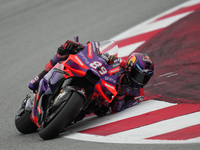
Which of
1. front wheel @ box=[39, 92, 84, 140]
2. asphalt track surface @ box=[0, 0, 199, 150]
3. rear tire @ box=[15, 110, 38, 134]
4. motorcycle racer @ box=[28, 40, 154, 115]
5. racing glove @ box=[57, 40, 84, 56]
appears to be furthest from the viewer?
asphalt track surface @ box=[0, 0, 199, 150]

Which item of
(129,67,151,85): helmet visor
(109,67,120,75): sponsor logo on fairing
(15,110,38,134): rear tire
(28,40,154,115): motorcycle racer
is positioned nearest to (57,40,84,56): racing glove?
(28,40,154,115): motorcycle racer

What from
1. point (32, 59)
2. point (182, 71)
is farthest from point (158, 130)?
point (32, 59)

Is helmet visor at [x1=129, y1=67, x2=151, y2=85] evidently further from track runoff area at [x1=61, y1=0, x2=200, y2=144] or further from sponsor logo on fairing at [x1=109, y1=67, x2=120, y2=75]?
track runoff area at [x1=61, y1=0, x2=200, y2=144]

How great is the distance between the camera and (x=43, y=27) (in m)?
9.23

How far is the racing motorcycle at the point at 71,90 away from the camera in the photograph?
3.66 meters

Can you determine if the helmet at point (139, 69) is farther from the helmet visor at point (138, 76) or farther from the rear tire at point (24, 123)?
the rear tire at point (24, 123)

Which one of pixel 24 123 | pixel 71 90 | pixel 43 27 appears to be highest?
pixel 71 90

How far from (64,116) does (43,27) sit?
6.10m

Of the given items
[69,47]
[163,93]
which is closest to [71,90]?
[69,47]

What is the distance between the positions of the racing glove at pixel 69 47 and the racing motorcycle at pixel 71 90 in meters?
0.04

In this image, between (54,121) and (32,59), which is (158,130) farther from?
(32,59)

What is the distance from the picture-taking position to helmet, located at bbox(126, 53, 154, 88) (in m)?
4.48

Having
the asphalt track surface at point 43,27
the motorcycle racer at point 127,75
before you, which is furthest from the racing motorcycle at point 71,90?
the asphalt track surface at point 43,27

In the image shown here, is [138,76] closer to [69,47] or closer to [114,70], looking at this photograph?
[114,70]
